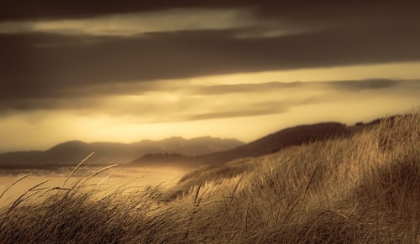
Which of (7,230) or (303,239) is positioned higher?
(7,230)

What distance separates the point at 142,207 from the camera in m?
5.10

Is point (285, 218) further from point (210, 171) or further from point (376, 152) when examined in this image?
point (210, 171)

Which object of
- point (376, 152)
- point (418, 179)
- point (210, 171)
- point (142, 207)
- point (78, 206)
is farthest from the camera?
point (210, 171)

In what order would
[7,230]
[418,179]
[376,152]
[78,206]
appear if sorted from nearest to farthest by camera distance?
[7,230] → [78,206] → [418,179] → [376,152]

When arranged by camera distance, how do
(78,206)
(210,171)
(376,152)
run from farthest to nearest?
(210,171)
(376,152)
(78,206)

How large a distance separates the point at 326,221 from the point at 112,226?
5.85ft

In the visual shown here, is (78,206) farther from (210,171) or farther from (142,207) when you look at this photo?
(210,171)

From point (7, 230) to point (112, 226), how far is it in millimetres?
792

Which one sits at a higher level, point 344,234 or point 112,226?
point 112,226

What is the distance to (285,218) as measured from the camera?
15.8 ft

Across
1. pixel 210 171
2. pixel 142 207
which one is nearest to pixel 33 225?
pixel 142 207

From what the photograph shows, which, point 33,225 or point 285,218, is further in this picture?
point 285,218

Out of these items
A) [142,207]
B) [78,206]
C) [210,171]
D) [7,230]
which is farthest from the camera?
[210,171]

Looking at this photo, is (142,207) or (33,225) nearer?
(33,225)
